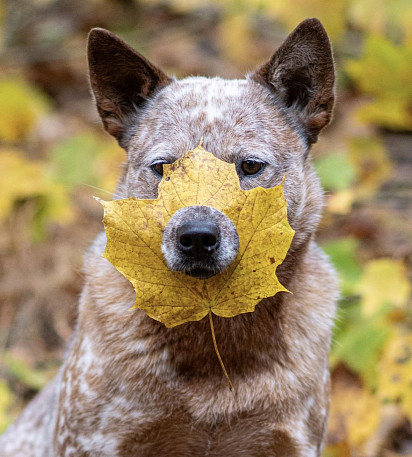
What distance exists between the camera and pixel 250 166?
3018 mm

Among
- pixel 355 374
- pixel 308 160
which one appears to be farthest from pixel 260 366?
pixel 355 374

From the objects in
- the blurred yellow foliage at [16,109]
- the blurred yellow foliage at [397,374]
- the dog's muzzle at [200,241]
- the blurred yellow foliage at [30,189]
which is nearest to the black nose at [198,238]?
the dog's muzzle at [200,241]

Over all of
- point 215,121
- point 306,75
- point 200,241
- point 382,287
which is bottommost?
point 382,287

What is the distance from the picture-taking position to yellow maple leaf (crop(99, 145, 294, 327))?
260cm

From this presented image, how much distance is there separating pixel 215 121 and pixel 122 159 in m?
3.75

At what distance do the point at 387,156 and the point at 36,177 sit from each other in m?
3.39

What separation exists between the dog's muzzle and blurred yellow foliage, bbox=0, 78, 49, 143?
483 centimetres

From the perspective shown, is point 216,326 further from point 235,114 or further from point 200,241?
point 235,114

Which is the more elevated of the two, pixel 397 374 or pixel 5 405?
pixel 397 374

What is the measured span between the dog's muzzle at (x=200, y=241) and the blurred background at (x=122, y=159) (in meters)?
1.10

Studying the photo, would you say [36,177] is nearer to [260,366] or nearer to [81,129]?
[81,129]

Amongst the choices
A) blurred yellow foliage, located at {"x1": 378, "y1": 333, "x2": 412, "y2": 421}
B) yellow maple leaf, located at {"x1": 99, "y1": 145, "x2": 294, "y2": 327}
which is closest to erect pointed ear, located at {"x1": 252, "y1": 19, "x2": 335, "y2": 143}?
yellow maple leaf, located at {"x1": 99, "y1": 145, "x2": 294, "y2": 327}

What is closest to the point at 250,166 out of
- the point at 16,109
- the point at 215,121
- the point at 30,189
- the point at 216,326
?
the point at 215,121

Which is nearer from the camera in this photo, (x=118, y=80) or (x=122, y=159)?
(x=118, y=80)
